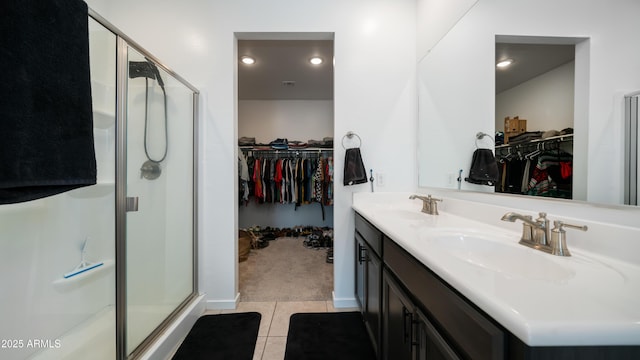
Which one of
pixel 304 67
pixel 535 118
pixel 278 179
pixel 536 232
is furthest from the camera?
pixel 278 179

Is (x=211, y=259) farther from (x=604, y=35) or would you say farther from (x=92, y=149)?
(x=604, y=35)

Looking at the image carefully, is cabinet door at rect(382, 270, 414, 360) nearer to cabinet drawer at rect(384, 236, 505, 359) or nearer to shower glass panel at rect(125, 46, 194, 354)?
cabinet drawer at rect(384, 236, 505, 359)

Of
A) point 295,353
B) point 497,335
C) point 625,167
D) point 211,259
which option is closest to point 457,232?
point 625,167

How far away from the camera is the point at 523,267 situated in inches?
28.6

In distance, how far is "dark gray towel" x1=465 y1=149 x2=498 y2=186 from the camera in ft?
3.65

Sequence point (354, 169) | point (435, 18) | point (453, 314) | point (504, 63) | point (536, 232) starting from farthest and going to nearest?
point (354, 169), point (435, 18), point (504, 63), point (536, 232), point (453, 314)

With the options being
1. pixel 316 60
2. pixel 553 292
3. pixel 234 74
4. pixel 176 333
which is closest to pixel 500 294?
pixel 553 292

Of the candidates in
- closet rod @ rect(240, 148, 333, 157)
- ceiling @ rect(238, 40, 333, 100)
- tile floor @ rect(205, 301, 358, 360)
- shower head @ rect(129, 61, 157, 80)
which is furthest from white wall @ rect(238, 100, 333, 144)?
tile floor @ rect(205, 301, 358, 360)

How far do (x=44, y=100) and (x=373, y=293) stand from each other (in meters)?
1.59

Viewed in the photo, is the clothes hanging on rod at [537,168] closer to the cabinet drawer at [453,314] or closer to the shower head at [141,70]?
the cabinet drawer at [453,314]

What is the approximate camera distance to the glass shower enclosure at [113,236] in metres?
1.17

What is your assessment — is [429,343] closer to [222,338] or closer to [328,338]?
[328,338]

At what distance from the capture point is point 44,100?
69 cm

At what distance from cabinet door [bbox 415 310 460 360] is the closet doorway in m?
1.33
